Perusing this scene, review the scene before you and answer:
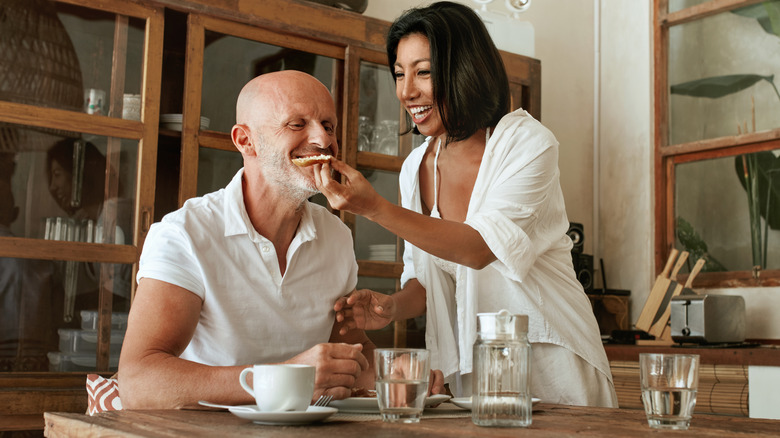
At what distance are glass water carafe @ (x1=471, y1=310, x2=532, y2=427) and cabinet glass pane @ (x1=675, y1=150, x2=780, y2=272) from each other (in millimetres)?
3325

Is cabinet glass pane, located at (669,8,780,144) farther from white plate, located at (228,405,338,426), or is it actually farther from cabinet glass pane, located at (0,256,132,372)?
white plate, located at (228,405,338,426)

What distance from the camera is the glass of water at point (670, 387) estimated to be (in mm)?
1023

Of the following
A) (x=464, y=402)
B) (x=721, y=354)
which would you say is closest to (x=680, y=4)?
(x=721, y=354)

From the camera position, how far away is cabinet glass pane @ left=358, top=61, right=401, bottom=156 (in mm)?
3500

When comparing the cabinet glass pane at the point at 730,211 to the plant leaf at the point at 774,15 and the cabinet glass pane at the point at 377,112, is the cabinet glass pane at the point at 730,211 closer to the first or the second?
the plant leaf at the point at 774,15

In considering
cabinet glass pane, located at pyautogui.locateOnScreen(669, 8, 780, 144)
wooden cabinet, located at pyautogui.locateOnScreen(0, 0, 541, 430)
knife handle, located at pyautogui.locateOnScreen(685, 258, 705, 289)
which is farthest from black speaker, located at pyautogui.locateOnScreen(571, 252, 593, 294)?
wooden cabinet, located at pyautogui.locateOnScreen(0, 0, 541, 430)

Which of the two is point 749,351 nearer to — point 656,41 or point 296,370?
point 656,41

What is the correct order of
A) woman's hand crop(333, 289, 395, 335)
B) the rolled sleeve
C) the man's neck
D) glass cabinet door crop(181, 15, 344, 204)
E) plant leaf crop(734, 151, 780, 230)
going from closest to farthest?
1. the rolled sleeve
2. woman's hand crop(333, 289, 395, 335)
3. the man's neck
4. glass cabinet door crop(181, 15, 344, 204)
5. plant leaf crop(734, 151, 780, 230)

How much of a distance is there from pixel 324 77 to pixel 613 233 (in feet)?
7.16

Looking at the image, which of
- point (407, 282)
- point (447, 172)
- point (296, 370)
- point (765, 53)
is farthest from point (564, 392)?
point (765, 53)

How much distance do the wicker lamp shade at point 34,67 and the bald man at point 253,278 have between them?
1285 millimetres

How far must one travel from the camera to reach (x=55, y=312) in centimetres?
284

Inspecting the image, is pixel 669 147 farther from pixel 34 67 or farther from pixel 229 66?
pixel 34 67

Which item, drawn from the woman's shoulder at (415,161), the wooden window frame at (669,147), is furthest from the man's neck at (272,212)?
the wooden window frame at (669,147)
